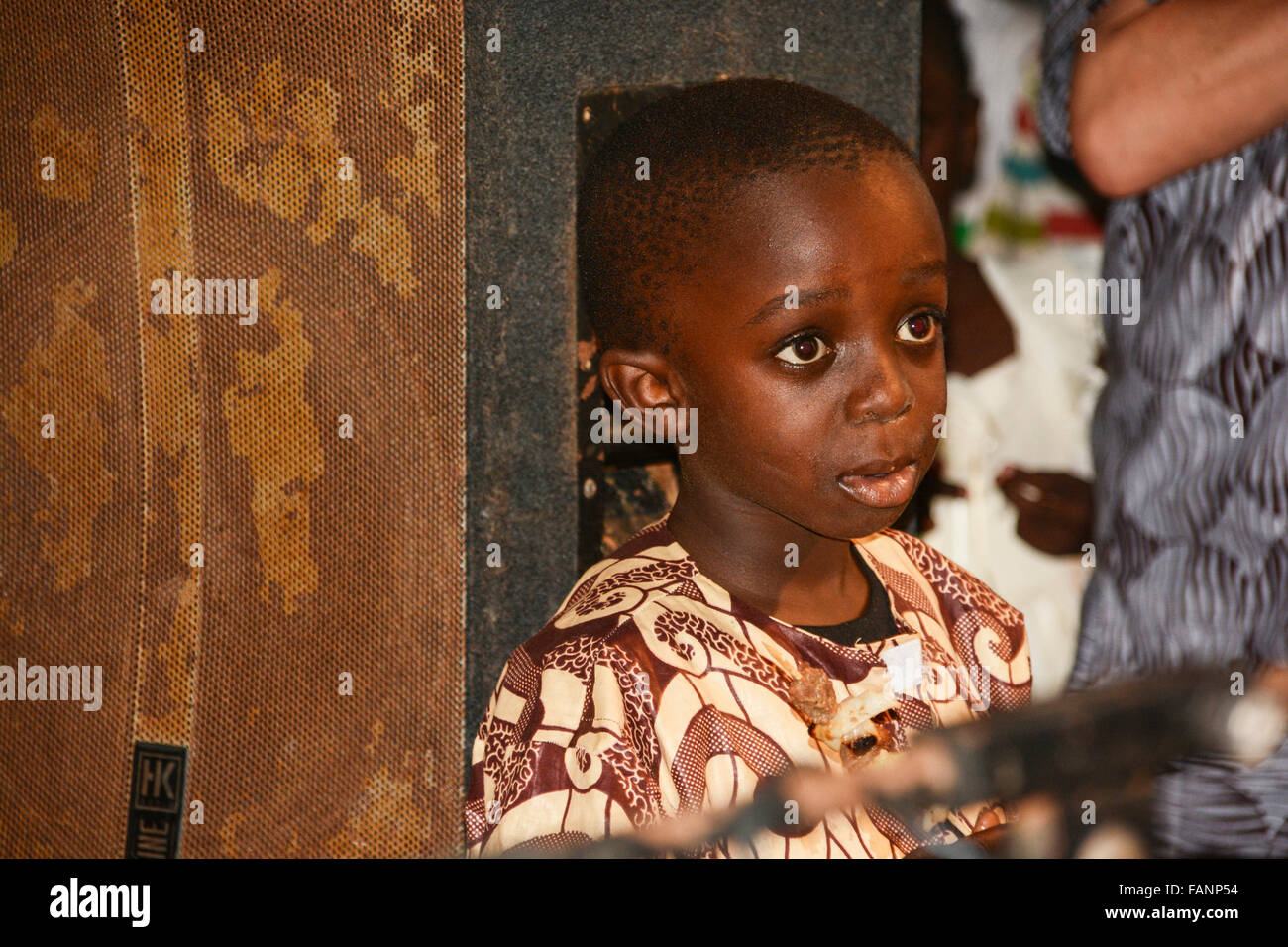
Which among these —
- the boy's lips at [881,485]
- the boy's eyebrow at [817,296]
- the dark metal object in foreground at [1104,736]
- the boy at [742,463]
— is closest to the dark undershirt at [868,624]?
the boy at [742,463]

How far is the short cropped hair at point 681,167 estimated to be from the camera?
73 cm

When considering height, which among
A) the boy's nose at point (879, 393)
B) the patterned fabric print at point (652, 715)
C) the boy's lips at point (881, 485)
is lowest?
the patterned fabric print at point (652, 715)

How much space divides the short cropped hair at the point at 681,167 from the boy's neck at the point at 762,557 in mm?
119

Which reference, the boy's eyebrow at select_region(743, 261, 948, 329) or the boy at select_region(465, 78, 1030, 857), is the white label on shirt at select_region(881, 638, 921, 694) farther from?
the boy's eyebrow at select_region(743, 261, 948, 329)

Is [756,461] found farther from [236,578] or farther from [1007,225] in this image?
[1007,225]

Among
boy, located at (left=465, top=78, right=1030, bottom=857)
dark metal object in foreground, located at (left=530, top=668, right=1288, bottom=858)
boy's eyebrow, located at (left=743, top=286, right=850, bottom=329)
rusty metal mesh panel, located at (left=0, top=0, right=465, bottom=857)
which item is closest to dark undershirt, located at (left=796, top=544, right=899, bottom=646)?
boy, located at (left=465, top=78, right=1030, bottom=857)

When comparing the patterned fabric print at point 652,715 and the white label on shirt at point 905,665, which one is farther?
the white label on shirt at point 905,665

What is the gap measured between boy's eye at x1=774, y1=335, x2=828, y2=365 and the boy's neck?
4.8 inches

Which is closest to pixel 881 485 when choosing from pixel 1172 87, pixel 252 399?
pixel 1172 87

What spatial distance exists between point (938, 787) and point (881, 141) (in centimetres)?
52

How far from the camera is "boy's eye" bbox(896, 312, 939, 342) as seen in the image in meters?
Result: 0.74

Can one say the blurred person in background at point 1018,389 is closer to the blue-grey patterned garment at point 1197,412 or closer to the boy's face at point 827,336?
the blue-grey patterned garment at point 1197,412

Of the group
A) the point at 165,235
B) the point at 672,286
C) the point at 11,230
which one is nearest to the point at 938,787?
the point at 672,286

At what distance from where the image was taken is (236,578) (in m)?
1.06
